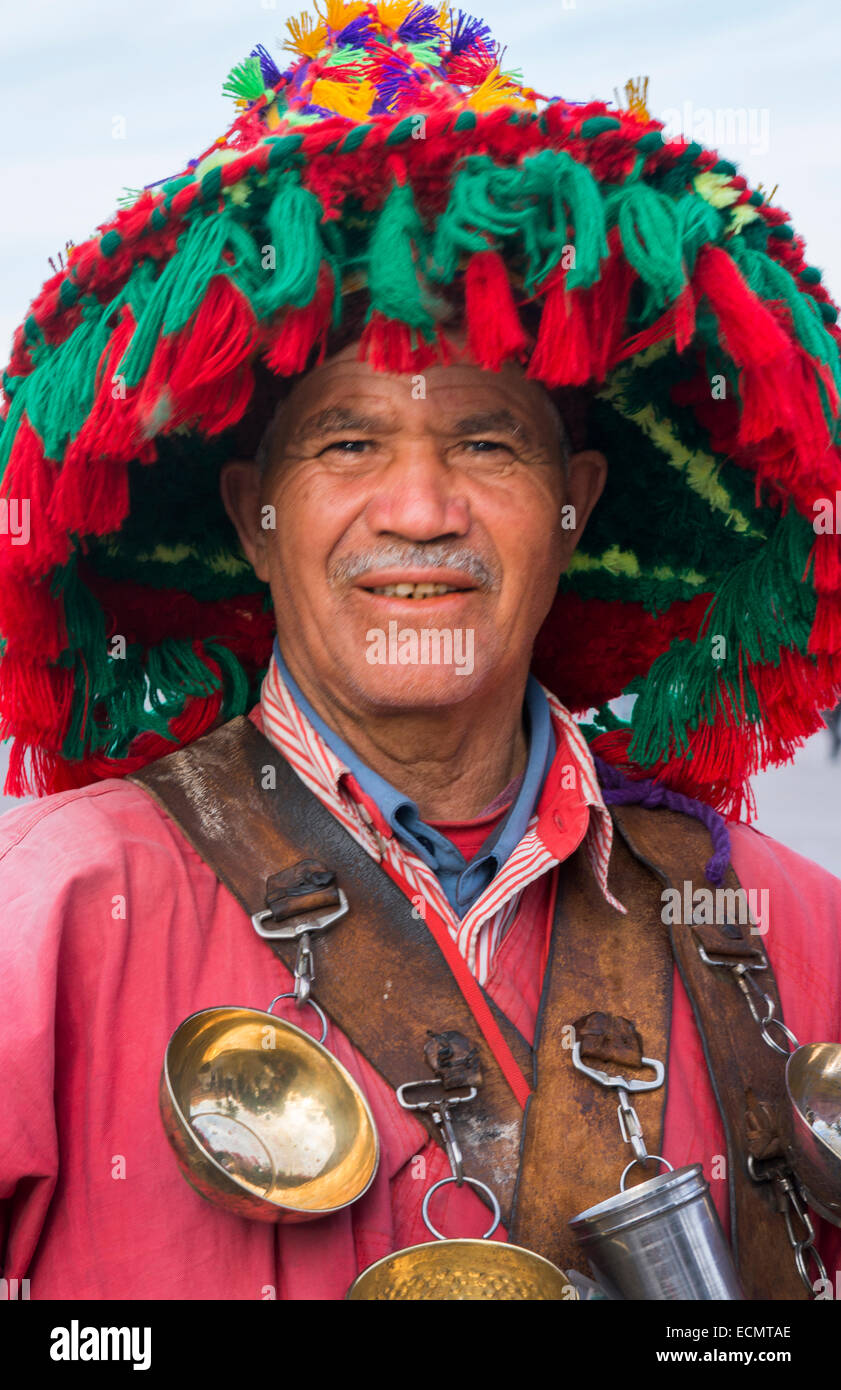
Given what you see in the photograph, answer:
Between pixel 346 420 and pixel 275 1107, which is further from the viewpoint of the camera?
pixel 346 420

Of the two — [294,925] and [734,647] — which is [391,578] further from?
[734,647]

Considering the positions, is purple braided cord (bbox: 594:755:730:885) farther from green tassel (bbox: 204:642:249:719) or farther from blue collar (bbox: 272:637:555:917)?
green tassel (bbox: 204:642:249:719)

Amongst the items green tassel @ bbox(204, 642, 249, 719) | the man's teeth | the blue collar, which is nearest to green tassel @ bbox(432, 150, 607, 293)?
the man's teeth

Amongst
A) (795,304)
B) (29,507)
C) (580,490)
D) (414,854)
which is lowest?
(414,854)

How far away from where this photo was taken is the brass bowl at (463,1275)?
172cm

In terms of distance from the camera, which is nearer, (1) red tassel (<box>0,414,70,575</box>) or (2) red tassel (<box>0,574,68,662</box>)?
(1) red tassel (<box>0,414,70,575</box>)

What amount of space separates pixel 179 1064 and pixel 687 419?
125cm

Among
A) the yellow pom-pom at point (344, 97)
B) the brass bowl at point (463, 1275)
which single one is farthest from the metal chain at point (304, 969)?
the yellow pom-pom at point (344, 97)

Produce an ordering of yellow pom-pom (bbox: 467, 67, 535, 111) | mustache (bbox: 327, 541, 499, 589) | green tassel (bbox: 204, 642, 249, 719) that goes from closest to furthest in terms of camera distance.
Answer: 1. yellow pom-pom (bbox: 467, 67, 535, 111)
2. mustache (bbox: 327, 541, 499, 589)
3. green tassel (bbox: 204, 642, 249, 719)

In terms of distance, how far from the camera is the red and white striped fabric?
208 centimetres

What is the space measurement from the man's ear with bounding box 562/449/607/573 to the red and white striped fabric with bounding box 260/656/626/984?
0.42 metres

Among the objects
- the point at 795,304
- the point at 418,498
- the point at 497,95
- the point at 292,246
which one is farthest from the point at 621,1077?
the point at 497,95

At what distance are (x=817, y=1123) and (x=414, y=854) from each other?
65cm

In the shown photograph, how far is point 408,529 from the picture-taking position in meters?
2.03
